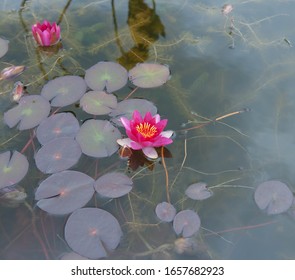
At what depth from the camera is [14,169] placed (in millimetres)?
1876

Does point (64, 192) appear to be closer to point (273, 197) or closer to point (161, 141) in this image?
point (161, 141)

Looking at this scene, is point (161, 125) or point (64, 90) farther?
point (64, 90)

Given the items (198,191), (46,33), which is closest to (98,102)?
(46,33)

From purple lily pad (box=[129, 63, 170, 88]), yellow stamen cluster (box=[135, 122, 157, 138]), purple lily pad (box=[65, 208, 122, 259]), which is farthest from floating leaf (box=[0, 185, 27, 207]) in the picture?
purple lily pad (box=[129, 63, 170, 88])

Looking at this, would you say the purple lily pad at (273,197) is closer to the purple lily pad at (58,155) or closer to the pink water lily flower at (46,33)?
the purple lily pad at (58,155)

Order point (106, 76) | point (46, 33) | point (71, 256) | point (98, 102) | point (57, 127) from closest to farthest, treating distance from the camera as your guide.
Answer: point (71, 256) → point (57, 127) → point (98, 102) → point (106, 76) → point (46, 33)

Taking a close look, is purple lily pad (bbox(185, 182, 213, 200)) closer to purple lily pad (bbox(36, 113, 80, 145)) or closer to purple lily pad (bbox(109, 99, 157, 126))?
purple lily pad (bbox(109, 99, 157, 126))

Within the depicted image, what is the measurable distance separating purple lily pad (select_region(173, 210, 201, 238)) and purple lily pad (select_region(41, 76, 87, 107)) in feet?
2.85

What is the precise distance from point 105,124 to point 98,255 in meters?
0.68

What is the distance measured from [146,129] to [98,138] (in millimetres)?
249

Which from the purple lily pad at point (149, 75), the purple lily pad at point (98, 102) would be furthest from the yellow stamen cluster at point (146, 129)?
the purple lily pad at point (149, 75)

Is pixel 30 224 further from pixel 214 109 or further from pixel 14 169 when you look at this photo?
pixel 214 109

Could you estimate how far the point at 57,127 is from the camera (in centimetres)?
202
